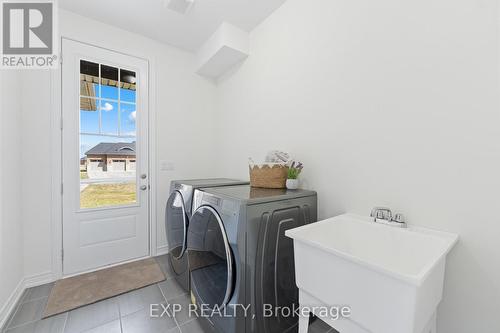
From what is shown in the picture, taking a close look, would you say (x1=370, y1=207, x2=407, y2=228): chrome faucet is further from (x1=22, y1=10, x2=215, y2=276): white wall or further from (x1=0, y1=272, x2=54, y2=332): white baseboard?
(x1=0, y1=272, x2=54, y2=332): white baseboard

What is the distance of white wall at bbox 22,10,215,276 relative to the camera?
1.83m

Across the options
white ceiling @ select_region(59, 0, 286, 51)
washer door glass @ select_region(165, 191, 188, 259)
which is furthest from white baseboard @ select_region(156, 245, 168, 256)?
white ceiling @ select_region(59, 0, 286, 51)

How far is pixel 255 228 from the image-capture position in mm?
1105

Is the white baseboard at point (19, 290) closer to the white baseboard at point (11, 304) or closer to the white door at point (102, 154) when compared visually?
the white baseboard at point (11, 304)

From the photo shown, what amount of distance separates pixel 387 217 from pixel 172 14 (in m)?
2.49

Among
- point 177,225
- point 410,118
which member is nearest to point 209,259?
point 177,225

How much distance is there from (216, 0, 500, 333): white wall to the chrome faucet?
0.18ft

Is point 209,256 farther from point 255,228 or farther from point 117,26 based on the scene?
point 117,26

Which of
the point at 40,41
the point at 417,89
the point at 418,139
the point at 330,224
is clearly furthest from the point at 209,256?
the point at 40,41

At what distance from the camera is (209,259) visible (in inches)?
53.4

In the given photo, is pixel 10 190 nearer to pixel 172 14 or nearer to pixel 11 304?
pixel 11 304

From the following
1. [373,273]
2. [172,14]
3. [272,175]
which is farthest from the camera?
[172,14]

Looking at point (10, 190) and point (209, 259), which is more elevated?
point (10, 190)

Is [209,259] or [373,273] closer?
[373,273]
